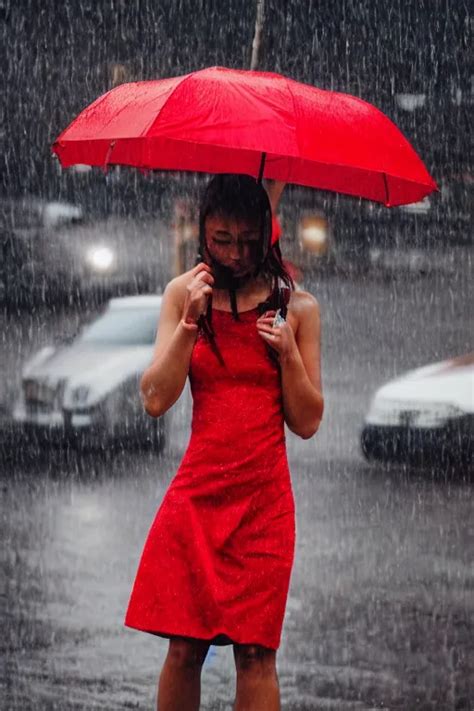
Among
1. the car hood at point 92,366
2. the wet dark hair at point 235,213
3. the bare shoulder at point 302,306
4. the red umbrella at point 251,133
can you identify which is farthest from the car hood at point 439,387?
the wet dark hair at point 235,213

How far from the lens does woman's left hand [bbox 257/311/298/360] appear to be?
3.29m

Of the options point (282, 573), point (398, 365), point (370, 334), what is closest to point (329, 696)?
point (282, 573)

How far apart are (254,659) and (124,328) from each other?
27.2 ft

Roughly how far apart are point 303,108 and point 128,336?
7.95 m

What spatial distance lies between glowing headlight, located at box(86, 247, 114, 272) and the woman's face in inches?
1028

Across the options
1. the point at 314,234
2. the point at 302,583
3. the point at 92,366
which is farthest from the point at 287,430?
the point at 314,234

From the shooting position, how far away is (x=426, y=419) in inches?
384

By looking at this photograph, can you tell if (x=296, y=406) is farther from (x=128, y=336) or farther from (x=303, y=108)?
(x=128, y=336)

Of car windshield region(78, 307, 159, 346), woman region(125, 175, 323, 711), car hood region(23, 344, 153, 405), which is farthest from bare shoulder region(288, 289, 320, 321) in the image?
car windshield region(78, 307, 159, 346)

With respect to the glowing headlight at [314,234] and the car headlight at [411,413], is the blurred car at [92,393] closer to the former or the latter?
the car headlight at [411,413]

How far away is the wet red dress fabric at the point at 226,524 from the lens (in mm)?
3312

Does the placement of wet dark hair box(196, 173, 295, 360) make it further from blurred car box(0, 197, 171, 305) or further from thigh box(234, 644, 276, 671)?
blurred car box(0, 197, 171, 305)

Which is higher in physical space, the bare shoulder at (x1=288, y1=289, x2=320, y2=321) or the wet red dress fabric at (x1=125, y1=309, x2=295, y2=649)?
the bare shoulder at (x1=288, y1=289, x2=320, y2=321)

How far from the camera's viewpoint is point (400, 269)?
29.2m
